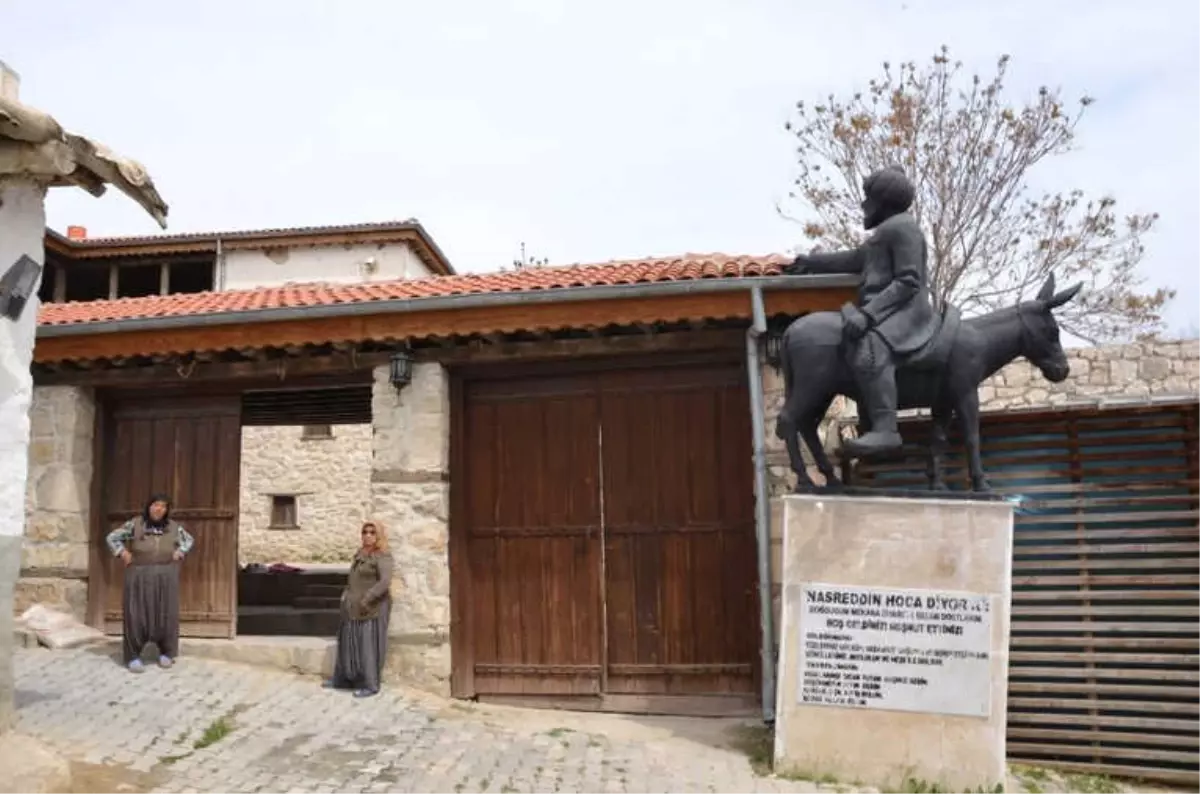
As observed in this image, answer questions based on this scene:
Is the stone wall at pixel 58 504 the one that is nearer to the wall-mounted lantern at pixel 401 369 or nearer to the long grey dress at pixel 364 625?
the long grey dress at pixel 364 625

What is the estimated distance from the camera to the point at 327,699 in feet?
20.7

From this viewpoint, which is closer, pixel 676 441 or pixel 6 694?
pixel 6 694

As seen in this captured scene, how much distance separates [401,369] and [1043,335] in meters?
4.40

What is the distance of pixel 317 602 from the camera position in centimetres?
1250

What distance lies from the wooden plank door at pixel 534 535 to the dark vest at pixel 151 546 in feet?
7.23

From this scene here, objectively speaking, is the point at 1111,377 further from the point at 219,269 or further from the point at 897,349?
the point at 219,269

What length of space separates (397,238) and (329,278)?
4.94 feet

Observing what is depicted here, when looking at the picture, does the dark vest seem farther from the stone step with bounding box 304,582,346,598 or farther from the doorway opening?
the doorway opening

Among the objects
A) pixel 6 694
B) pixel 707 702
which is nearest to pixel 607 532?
pixel 707 702

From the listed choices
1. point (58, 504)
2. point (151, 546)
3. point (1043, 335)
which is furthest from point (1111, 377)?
point (58, 504)

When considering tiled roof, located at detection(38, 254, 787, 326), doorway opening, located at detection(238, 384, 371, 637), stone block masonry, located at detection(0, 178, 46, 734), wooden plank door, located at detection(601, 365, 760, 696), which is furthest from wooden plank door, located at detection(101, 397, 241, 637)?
doorway opening, located at detection(238, 384, 371, 637)

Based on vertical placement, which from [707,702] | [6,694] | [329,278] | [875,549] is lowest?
[707,702]

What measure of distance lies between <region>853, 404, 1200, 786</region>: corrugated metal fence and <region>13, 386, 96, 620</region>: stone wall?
22.6 ft

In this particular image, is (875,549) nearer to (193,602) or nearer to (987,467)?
(987,467)
